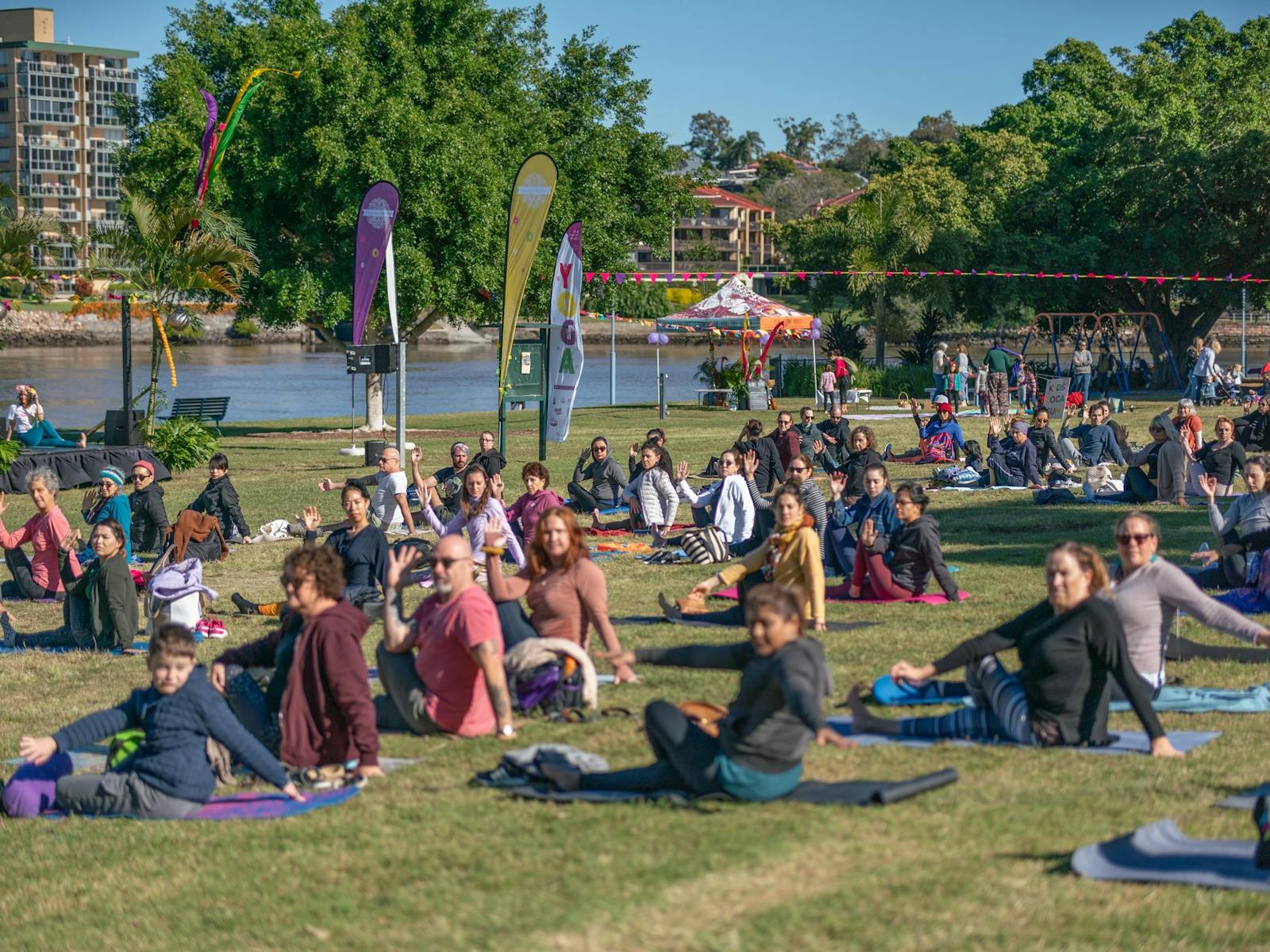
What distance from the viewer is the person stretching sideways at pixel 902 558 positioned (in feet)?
39.0

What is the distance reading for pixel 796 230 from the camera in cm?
5475

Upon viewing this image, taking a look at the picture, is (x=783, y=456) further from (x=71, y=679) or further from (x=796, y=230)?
(x=796, y=230)

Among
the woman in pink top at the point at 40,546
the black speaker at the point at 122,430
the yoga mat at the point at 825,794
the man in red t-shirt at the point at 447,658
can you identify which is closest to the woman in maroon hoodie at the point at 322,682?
the man in red t-shirt at the point at 447,658

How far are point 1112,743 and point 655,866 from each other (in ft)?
8.83

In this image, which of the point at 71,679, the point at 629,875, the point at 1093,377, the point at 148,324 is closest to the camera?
the point at 629,875

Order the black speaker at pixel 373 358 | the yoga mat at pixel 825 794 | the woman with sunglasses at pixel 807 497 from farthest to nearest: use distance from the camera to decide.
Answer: the black speaker at pixel 373 358
the woman with sunglasses at pixel 807 497
the yoga mat at pixel 825 794

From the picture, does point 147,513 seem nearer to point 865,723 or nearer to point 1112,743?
point 865,723

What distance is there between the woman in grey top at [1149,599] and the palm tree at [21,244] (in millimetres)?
21784

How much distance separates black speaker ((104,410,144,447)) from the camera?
26188mm

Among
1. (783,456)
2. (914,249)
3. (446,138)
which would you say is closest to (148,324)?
(914,249)

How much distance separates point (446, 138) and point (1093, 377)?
1852cm

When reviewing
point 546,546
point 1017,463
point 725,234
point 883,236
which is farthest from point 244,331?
point 546,546

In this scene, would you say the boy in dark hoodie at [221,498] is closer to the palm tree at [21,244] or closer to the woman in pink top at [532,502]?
the woman in pink top at [532,502]

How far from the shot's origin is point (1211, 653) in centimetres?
955
